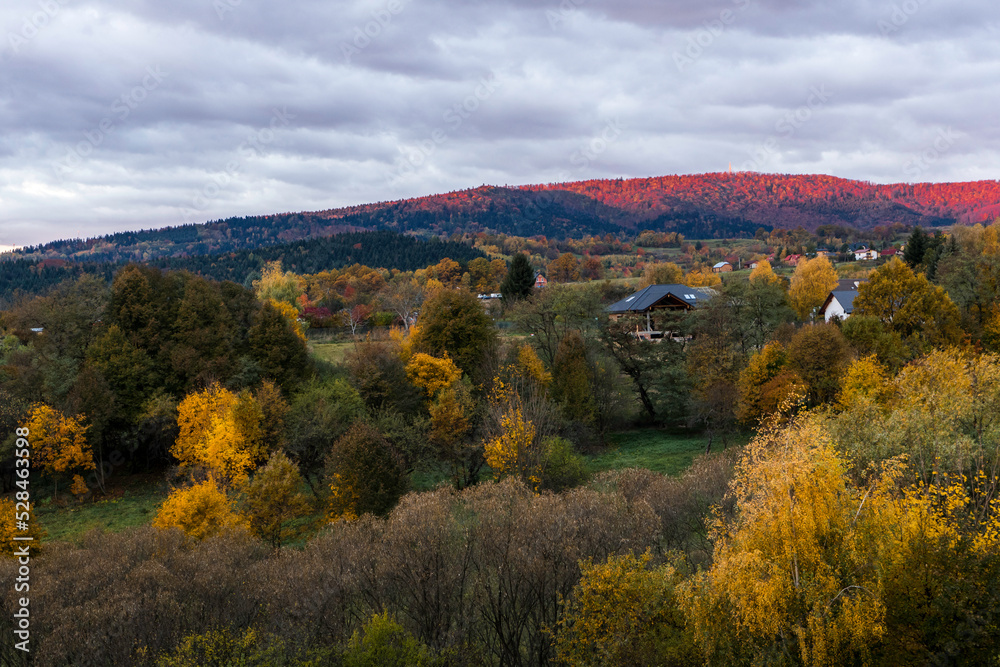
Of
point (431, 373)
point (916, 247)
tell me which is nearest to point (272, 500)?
point (431, 373)

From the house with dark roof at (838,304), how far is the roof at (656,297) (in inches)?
613

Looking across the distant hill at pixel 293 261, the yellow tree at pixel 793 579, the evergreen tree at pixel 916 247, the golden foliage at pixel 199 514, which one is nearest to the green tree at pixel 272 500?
the golden foliage at pixel 199 514

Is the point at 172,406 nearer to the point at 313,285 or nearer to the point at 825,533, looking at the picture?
the point at 825,533

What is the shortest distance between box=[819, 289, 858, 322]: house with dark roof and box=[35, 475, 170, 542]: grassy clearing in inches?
2853

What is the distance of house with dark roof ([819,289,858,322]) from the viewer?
7469cm

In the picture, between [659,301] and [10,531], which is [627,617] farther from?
[659,301]

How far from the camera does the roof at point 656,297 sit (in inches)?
3253

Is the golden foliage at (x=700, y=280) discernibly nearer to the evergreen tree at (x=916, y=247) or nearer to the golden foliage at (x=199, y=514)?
the evergreen tree at (x=916, y=247)

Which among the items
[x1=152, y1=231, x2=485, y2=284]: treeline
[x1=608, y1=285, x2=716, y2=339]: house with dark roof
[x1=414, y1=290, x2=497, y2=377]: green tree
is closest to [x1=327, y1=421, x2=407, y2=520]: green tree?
[x1=414, y1=290, x2=497, y2=377]: green tree

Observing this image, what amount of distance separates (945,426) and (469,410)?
2753 cm

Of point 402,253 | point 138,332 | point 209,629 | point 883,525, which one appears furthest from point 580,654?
point 402,253

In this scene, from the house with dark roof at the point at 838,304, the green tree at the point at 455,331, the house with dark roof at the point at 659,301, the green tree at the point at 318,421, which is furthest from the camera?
the house with dark roof at the point at 659,301

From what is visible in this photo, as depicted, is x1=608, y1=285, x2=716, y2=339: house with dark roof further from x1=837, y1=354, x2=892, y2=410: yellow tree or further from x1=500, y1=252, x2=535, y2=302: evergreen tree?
x1=837, y1=354, x2=892, y2=410: yellow tree

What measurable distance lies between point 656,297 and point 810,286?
94.9ft
